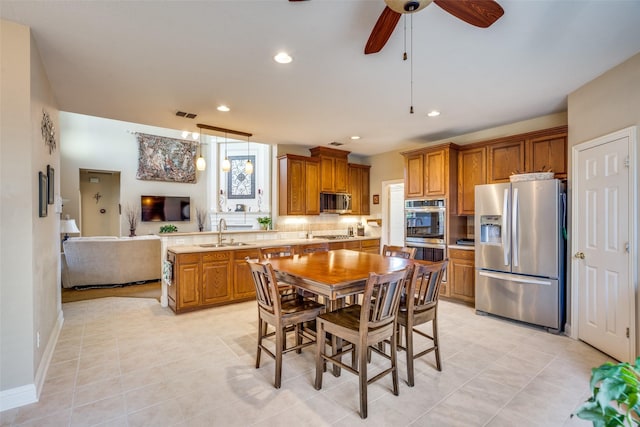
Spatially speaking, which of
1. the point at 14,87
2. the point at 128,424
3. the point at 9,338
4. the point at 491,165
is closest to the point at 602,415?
the point at 128,424

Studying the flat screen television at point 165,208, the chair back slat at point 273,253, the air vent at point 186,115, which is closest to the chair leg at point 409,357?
the chair back slat at point 273,253

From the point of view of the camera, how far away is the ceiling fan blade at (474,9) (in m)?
1.56

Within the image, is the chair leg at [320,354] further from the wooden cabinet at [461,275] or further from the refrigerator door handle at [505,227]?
the wooden cabinet at [461,275]

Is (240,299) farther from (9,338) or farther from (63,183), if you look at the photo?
(63,183)

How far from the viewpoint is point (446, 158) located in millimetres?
4605

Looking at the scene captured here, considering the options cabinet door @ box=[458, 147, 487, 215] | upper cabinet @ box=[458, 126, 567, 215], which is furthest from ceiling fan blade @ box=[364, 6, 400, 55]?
cabinet door @ box=[458, 147, 487, 215]

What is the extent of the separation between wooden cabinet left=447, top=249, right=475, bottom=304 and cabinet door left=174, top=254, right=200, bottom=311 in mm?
3696

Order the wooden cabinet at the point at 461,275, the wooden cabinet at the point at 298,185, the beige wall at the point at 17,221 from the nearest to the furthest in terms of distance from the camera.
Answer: the beige wall at the point at 17,221 < the wooden cabinet at the point at 461,275 < the wooden cabinet at the point at 298,185

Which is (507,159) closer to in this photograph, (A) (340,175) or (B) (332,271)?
(A) (340,175)

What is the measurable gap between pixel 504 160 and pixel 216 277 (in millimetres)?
4371

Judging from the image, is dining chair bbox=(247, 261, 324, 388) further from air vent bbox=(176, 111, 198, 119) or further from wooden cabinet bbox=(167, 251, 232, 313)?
air vent bbox=(176, 111, 198, 119)

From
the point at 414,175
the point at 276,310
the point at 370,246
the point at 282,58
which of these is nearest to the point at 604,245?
the point at 414,175

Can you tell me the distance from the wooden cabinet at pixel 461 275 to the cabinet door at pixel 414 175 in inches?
44.0

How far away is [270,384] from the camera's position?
2.38 metres
